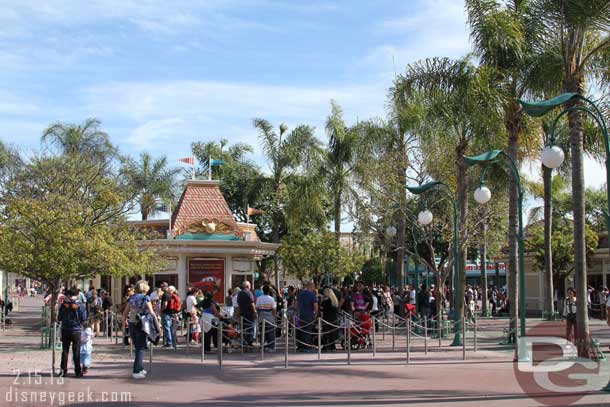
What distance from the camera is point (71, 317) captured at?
13344 millimetres

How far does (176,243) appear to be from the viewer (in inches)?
1130

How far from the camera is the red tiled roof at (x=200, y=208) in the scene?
3014 cm

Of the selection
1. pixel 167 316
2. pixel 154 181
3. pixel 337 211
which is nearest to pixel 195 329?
pixel 167 316

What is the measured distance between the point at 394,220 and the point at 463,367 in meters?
16.4

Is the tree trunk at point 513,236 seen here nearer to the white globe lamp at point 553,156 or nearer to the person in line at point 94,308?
the white globe lamp at point 553,156

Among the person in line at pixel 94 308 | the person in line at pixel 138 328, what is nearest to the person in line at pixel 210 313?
the person in line at pixel 138 328

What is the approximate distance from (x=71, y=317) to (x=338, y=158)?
23.4 meters

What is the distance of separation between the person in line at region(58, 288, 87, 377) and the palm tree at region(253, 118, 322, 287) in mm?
24178

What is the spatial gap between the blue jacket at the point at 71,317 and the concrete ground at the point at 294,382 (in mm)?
916

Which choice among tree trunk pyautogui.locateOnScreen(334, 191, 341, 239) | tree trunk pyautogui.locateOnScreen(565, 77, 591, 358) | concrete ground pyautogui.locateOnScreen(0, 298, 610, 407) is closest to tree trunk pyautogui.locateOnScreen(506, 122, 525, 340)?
concrete ground pyautogui.locateOnScreen(0, 298, 610, 407)

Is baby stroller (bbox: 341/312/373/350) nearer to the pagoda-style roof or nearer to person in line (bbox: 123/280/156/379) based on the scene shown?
person in line (bbox: 123/280/156/379)

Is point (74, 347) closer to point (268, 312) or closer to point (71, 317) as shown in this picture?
point (71, 317)

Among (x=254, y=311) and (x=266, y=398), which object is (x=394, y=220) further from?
(x=266, y=398)

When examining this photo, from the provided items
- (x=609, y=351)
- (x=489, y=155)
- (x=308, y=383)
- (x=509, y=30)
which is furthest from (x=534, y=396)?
(x=509, y=30)
